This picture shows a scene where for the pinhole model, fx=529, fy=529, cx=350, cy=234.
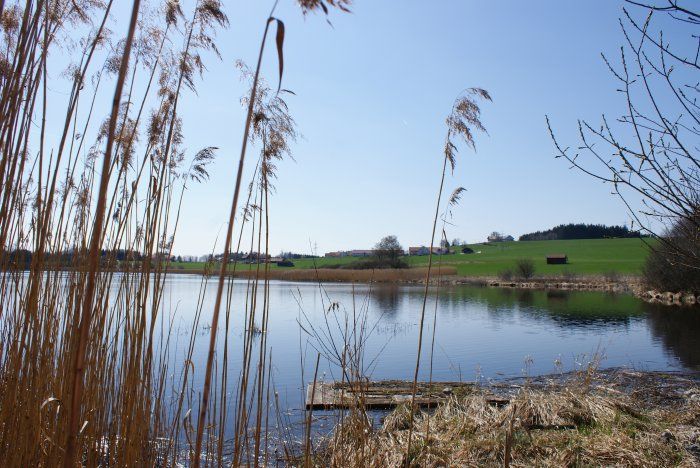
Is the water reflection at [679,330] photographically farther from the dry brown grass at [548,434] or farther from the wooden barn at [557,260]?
the wooden barn at [557,260]

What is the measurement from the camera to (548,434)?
5.01m

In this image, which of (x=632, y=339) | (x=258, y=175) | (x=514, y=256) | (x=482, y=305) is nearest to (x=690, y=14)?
(x=258, y=175)

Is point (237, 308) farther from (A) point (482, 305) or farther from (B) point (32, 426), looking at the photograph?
(B) point (32, 426)

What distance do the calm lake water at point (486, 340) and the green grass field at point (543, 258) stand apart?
23.3m

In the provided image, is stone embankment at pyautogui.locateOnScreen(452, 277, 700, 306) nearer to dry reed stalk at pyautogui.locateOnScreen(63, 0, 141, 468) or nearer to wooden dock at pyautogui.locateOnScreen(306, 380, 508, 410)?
wooden dock at pyautogui.locateOnScreen(306, 380, 508, 410)

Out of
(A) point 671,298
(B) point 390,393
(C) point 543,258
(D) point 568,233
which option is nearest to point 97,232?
(B) point 390,393

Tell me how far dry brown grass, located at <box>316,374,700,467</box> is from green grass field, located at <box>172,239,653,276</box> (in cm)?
3776

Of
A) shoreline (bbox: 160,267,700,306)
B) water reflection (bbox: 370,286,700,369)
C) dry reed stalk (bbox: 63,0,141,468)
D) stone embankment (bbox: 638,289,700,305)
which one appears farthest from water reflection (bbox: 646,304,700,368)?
dry reed stalk (bbox: 63,0,141,468)

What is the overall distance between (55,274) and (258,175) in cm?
126

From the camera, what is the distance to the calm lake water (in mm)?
10008

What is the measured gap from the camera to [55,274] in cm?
285

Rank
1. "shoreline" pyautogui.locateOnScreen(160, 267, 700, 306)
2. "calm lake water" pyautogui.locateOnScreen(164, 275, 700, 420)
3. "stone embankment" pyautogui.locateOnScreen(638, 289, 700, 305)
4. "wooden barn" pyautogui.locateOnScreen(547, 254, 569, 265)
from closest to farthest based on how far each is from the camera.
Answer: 1. "calm lake water" pyautogui.locateOnScreen(164, 275, 700, 420)
2. "stone embankment" pyautogui.locateOnScreen(638, 289, 700, 305)
3. "shoreline" pyautogui.locateOnScreen(160, 267, 700, 306)
4. "wooden barn" pyautogui.locateOnScreen(547, 254, 569, 265)

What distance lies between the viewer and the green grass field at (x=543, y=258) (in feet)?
157

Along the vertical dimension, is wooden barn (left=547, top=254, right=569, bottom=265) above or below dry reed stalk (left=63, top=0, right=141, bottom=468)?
above
